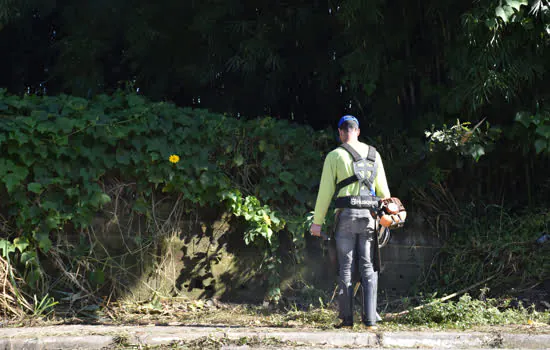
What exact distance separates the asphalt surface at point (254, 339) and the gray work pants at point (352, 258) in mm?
215

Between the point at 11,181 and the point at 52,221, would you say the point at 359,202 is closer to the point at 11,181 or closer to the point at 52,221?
the point at 52,221

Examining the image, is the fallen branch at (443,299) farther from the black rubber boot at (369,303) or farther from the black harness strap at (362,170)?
the black harness strap at (362,170)

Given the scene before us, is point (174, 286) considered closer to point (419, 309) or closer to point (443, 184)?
point (419, 309)

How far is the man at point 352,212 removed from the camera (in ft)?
18.3

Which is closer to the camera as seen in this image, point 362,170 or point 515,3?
point 362,170

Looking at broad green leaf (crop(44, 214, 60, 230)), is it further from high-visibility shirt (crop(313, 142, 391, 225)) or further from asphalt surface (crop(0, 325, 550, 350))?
high-visibility shirt (crop(313, 142, 391, 225))

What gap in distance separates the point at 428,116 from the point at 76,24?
436 cm

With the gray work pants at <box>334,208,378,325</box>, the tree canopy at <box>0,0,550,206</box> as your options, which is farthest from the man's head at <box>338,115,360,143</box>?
the tree canopy at <box>0,0,550,206</box>

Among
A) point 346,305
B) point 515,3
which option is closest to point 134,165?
point 346,305

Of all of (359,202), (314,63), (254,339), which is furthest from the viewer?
(314,63)

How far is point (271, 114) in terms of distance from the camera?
28.5 feet

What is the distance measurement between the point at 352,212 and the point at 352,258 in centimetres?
41

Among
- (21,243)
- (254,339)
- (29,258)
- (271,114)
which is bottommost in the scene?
(254,339)

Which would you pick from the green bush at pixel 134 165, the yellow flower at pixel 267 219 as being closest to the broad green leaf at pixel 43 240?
the green bush at pixel 134 165
